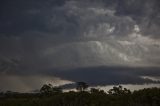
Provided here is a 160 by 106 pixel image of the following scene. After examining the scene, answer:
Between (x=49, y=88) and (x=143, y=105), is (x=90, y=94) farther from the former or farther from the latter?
(x=49, y=88)

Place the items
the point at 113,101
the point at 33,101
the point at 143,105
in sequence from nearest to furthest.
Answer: the point at 143,105 → the point at 113,101 → the point at 33,101

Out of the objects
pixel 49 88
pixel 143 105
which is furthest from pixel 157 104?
pixel 49 88

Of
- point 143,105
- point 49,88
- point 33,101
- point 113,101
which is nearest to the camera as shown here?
point 143,105

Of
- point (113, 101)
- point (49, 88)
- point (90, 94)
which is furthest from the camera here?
point (49, 88)

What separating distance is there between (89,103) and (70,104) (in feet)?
15.1

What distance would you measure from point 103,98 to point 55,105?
14216 millimetres

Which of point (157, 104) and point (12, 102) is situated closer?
point (157, 104)

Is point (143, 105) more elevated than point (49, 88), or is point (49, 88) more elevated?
point (49, 88)

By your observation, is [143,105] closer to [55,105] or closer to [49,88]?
[55,105]

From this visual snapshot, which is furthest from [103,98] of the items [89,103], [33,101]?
[33,101]

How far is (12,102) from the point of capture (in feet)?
401

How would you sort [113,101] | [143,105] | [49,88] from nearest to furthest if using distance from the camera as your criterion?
[143,105] → [113,101] → [49,88]

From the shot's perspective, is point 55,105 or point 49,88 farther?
point 49,88

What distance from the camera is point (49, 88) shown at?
14438 centimetres
